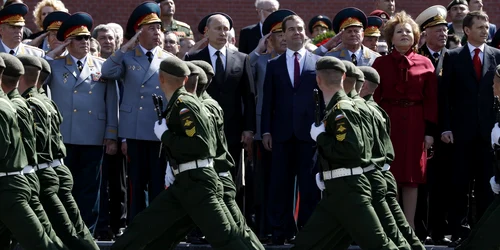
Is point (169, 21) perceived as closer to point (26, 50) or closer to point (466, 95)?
point (26, 50)

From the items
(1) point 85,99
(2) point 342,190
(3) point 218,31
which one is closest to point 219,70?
(3) point 218,31

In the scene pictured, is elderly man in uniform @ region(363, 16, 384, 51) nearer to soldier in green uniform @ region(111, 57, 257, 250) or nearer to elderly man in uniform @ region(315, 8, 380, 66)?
elderly man in uniform @ region(315, 8, 380, 66)

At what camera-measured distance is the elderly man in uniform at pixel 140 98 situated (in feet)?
42.3

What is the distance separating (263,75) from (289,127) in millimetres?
975

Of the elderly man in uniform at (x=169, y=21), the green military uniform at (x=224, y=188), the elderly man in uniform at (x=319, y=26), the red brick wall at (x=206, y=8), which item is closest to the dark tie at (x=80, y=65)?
the green military uniform at (x=224, y=188)

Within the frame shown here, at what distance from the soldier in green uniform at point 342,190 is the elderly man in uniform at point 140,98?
8.74 ft

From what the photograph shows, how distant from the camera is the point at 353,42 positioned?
13.6 m

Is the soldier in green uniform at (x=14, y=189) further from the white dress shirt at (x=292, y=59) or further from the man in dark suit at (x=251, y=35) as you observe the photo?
the man in dark suit at (x=251, y=35)

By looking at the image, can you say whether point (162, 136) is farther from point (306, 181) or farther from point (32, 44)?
point (32, 44)

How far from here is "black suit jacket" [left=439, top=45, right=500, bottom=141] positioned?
13.0 meters

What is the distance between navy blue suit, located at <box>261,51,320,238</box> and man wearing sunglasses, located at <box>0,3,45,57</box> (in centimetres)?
247

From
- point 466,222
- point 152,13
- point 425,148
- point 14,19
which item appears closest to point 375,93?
point 425,148

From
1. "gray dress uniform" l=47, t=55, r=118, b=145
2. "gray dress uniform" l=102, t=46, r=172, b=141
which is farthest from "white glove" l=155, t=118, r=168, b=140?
"gray dress uniform" l=47, t=55, r=118, b=145

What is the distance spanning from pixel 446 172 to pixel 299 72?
1796 mm
